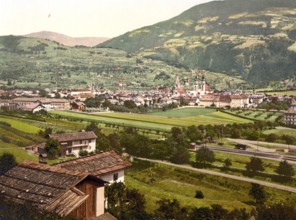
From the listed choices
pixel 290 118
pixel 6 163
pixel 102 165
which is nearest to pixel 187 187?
pixel 102 165

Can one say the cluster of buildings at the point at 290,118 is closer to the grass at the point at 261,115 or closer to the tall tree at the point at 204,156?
the grass at the point at 261,115

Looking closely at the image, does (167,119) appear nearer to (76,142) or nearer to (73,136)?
(76,142)

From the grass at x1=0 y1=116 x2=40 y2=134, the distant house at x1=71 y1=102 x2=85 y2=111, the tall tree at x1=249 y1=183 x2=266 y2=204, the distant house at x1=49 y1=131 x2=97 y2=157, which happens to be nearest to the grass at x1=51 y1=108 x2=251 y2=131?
the distant house at x1=71 y1=102 x2=85 y2=111

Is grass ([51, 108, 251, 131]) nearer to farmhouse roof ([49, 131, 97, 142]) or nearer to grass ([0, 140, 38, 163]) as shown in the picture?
farmhouse roof ([49, 131, 97, 142])

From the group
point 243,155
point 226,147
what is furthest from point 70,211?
point 226,147

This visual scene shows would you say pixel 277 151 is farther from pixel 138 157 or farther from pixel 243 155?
pixel 138 157

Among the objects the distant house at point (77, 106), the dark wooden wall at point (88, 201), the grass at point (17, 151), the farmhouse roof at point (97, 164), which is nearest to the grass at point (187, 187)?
the farmhouse roof at point (97, 164)
